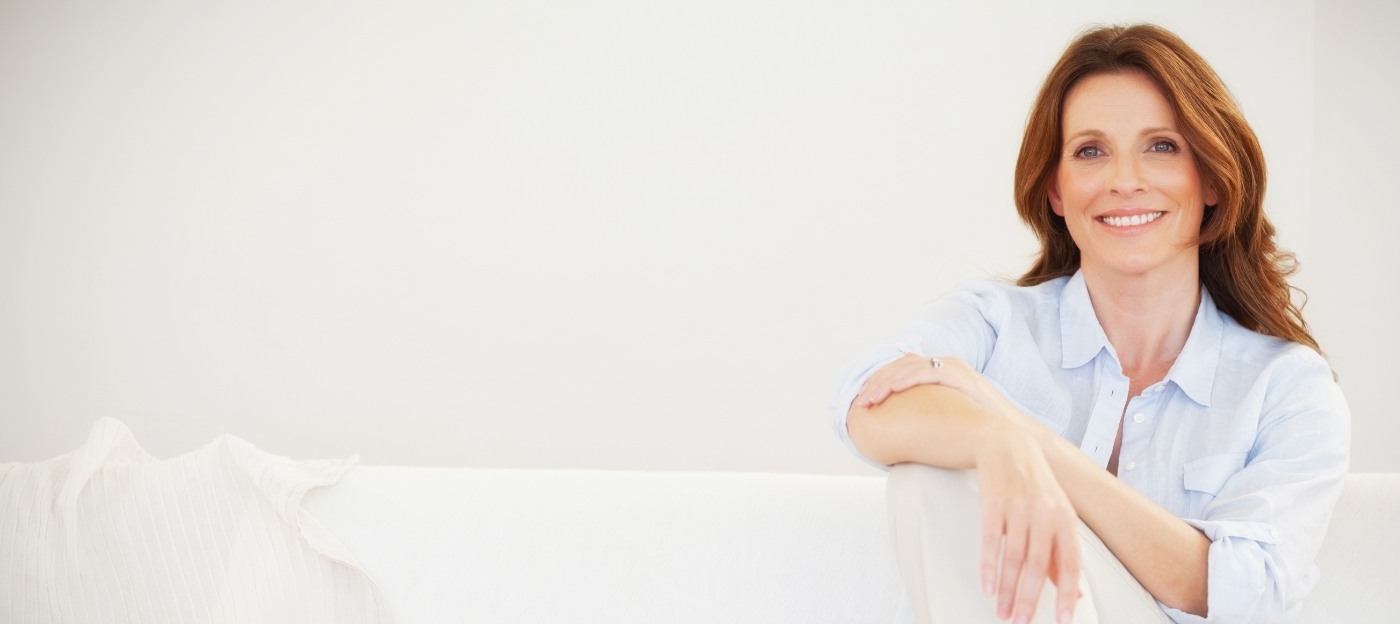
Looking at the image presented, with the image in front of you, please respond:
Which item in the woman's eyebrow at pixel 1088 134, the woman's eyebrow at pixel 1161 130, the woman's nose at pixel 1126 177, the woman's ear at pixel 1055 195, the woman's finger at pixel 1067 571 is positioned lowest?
the woman's finger at pixel 1067 571

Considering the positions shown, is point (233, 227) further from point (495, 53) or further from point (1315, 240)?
point (1315, 240)

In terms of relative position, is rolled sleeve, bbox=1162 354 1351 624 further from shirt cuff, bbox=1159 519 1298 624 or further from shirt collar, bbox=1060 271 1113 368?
shirt collar, bbox=1060 271 1113 368

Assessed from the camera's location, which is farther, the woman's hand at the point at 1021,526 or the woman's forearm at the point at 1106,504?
the woman's forearm at the point at 1106,504

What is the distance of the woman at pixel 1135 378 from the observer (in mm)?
1365

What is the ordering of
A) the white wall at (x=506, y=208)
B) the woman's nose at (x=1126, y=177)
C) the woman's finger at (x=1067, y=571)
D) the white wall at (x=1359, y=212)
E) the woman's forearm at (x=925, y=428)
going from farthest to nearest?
1. the white wall at (x=1359, y=212)
2. the white wall at (x=506, y=208)
3. the woman's nose at (x=1126, y=177)
4. the woman's forearm at (x=925, y=428)
5. the woman's finger at (x=1067, y=571)

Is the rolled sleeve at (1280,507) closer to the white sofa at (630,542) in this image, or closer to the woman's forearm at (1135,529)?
the woman's forearm at (1135,529)

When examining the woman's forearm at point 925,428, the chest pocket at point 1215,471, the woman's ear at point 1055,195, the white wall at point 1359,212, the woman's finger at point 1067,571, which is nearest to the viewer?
the woman's finger at point 1067,571

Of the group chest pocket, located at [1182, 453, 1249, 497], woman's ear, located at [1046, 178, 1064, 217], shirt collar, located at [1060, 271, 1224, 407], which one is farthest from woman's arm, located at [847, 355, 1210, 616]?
woman's ear, located at [1046, 178, 1064, 217]

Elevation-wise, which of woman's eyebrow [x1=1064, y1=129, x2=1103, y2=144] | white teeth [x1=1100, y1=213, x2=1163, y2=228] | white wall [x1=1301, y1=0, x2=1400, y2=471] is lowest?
white teeth [x1=1100, y1=213, x2=1163, y2=228]

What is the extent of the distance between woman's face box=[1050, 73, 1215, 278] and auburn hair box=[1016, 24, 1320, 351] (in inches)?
0.8

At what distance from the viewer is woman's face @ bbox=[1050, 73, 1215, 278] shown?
5.48ft

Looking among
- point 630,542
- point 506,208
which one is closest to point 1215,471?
point 630,542

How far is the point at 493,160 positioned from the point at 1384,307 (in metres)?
2.39

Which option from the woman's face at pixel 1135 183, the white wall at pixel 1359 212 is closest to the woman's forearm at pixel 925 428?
the woman's face at pixel 1135 183
